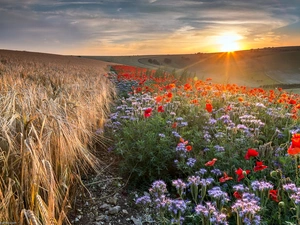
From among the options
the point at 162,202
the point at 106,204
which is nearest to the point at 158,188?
the point at 162,202

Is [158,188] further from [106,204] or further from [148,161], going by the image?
[148,161]

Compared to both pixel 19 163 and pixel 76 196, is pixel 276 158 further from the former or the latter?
pixel 19 163

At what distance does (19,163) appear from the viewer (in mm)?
2596

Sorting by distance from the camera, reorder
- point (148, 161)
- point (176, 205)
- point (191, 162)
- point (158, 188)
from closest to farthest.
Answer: point (176, 205)
point (158, 188)
point (191, 162)
point (148, 161)

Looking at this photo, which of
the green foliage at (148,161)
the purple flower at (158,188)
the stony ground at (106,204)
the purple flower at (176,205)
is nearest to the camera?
the purple flower at (176,205)

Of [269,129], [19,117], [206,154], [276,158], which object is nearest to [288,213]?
[276,158]

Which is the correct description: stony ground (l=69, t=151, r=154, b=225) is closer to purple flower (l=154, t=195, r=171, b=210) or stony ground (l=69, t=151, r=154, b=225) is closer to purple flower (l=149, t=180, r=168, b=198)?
purple flower (l=149, t=180, r=168, b=198)

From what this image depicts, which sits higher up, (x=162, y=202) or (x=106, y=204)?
(x=162, y=202)

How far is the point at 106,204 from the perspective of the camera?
3.40 metres

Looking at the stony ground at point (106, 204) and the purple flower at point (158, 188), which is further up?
the purple flower at point (158, 188)

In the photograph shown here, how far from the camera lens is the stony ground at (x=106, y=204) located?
318 cm

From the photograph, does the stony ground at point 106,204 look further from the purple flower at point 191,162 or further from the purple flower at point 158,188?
the purple flower at point 191,162

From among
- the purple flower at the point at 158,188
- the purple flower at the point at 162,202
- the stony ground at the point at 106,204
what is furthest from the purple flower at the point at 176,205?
the stony ground at the point at 106,204

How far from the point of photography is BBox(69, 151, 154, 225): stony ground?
3176 millimetres
